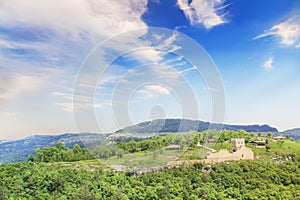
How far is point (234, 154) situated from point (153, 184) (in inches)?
208

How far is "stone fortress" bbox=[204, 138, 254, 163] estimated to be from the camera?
37.2ft

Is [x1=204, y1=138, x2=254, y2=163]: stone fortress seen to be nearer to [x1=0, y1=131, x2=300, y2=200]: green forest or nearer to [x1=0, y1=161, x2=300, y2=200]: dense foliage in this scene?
[x1=0, y1=131, x2=300, y2=200]: green forest

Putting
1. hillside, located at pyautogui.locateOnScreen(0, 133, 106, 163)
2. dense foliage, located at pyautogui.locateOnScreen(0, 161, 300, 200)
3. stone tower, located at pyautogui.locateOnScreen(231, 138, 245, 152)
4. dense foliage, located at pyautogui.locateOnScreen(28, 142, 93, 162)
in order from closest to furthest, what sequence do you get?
dense foliage, located at pyautogui.locateOnScreen(0, 161, 300, 200)
dense foliage, located at pyautogui.locateOnScreen(28, 142, 93, 162)
hillside, located at pyautogui.locateOnScreen(0, 133, 106, 163)
stone tower, located at pyautogui.locateOnScreen(231, 138, 245, 152)

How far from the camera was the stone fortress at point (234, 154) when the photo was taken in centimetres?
1134

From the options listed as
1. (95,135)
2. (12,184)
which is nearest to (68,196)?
(12,184)

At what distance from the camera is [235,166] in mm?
10195

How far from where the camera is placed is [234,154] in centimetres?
1217

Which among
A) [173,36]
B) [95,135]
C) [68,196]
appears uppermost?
[173,36]

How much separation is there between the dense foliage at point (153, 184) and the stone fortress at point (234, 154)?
4.51ft

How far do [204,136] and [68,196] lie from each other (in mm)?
7231

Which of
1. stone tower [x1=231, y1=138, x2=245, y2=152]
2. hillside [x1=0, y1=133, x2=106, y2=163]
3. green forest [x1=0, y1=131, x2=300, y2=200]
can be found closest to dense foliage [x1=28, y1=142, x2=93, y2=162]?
hillside [x1=0, y1=133, x2=106, y2=163]

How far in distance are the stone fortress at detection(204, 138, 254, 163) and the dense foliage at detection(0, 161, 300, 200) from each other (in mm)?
1375

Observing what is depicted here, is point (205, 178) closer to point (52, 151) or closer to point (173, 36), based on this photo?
point (173, 36)

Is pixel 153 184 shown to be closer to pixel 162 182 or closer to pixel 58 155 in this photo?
pixel 162 182
